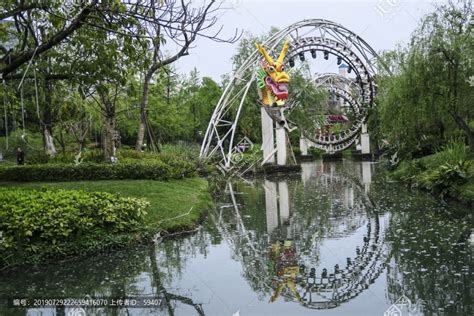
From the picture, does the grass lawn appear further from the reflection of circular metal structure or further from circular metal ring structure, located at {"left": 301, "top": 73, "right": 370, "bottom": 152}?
circular metal ring structure, located at {"left": 301, "top": 73, "right": 370, "bottom": 152}

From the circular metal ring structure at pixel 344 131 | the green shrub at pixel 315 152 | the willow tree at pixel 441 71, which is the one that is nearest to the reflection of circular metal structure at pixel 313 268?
the willow tree at pixel 441 71

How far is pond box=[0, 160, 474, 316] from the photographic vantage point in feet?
20.6

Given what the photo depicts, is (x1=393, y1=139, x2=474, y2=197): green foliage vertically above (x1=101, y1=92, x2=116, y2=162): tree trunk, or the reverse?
(x1=101, y1=92, x2=116, y2=162): tree trunk

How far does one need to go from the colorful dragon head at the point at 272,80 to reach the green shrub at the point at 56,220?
17448 millimetres

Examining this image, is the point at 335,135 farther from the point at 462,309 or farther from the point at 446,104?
the point at 462,309

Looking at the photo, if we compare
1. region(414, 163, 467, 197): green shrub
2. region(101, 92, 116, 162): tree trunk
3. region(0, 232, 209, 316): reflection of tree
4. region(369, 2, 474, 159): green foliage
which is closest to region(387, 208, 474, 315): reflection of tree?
region(0, 232, 209, 316): reflection of tree

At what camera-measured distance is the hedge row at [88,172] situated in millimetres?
15391

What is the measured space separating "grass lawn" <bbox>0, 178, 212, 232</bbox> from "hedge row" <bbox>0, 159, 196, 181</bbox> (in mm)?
472

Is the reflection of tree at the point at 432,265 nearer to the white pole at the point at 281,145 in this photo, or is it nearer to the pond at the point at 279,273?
the pond at the point at 279,273

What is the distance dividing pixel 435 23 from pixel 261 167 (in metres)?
13.6

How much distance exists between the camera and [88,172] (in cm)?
1538

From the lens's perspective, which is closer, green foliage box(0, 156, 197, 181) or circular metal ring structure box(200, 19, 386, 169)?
green foliage box(0, 156, 197, 181)

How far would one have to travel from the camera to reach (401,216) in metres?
12.3

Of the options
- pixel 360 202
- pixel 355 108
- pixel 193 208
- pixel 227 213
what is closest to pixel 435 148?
pixel 360 202
